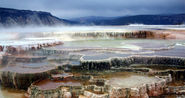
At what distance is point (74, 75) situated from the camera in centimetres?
1495

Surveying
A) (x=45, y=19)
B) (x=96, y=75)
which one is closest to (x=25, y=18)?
(x=45, y=19)

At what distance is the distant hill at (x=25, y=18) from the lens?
211 ft

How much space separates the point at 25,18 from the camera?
71.2 m

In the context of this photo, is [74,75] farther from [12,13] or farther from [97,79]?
[12,13]

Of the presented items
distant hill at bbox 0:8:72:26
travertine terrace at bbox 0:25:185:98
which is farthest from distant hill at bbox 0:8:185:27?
travertine terrace at bbox 0:25:185:98

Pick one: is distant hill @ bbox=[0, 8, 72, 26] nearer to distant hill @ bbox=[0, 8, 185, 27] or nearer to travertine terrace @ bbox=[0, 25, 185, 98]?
distant hill @ bbox=[0, 8, 185, 27]

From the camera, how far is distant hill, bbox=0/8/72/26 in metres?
64.4

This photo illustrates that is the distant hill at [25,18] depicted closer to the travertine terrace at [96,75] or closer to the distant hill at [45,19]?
the distant hill at [45,19]

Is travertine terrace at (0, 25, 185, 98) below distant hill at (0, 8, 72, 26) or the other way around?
below

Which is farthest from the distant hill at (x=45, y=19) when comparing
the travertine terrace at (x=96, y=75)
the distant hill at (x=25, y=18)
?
the travertine terrace at (x=96, y=75)

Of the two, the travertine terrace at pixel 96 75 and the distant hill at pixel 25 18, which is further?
the distant hill at pixel 25 18

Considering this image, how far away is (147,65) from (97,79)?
532 centimetres

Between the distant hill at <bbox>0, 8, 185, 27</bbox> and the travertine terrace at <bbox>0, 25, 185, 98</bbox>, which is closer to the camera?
the travertine terrace at <bbox>0, 25, 185, 98</bbox>

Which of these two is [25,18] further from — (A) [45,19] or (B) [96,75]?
(B) [96,75]
